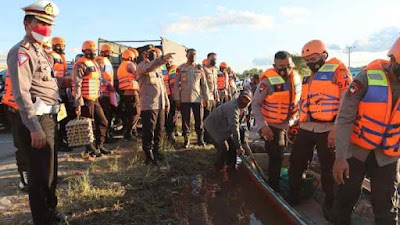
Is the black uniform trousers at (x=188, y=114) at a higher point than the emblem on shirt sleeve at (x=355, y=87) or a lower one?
lower

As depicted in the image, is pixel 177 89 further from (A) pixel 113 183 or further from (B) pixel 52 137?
(B) pixel 52 137

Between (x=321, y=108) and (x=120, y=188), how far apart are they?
2.57 metres

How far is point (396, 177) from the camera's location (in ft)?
9.04

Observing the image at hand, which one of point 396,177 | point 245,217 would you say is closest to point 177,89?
point 245,217

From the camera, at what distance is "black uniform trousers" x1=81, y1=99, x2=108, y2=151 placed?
5840mm

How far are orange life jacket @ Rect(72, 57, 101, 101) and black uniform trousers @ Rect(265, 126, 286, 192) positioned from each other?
9.79 feet

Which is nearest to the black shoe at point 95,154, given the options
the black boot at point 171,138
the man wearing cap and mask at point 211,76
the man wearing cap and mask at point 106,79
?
the man wearing cap and mask at point 106,79

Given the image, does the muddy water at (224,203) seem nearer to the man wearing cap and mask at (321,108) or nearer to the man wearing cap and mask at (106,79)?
the man wearing cap and mask at (321,108)

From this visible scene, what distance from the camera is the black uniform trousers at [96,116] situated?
19.2 ft

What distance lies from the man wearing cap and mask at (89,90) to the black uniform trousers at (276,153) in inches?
117

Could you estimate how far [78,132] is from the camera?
4816mm

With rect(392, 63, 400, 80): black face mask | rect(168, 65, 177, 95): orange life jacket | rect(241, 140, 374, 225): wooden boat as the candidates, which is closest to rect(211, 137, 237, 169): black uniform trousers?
rect(241, 140, 374, 225): wooden boat

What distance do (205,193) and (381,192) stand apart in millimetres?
2635

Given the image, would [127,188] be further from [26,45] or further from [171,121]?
[171,121]
